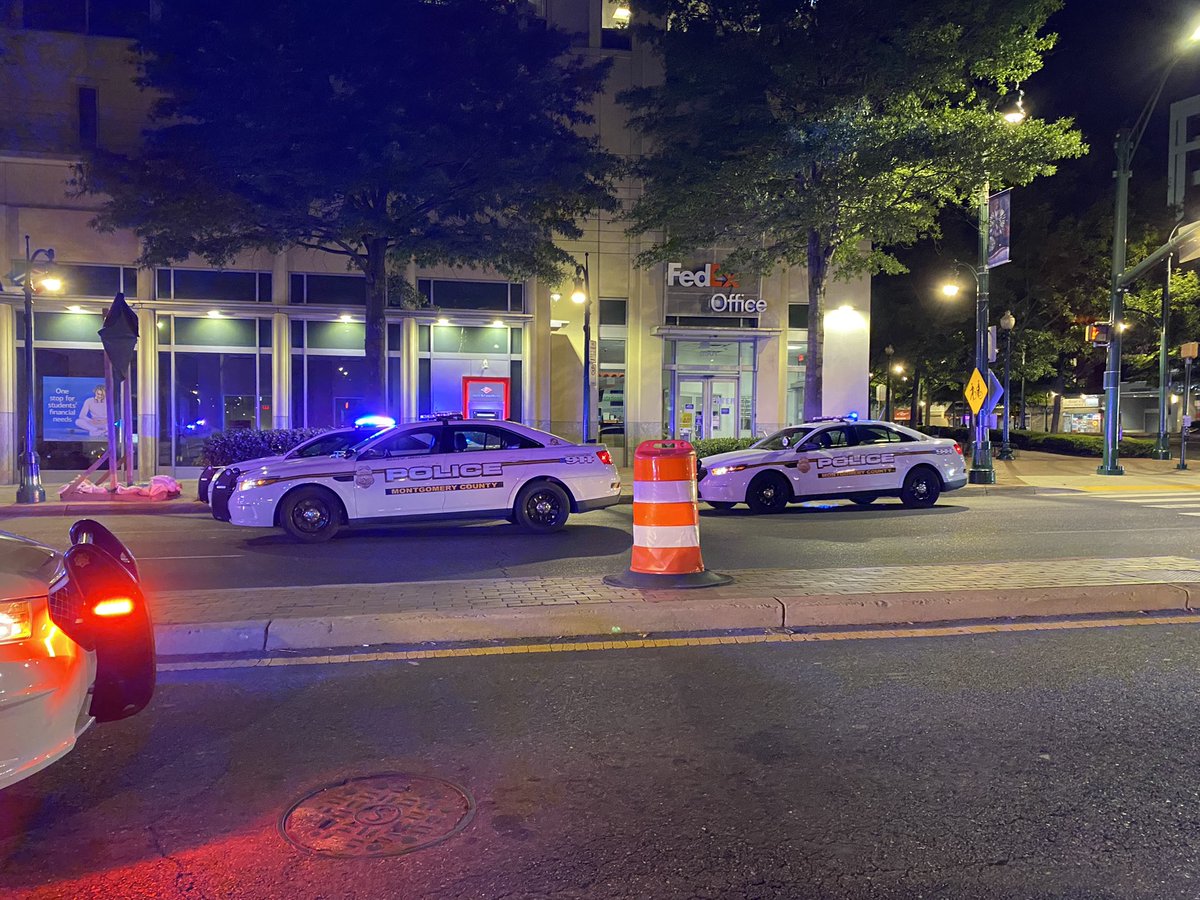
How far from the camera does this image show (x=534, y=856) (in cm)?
307

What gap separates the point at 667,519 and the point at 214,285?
18315mm

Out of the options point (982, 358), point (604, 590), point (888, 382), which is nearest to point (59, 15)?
point (604, 590)

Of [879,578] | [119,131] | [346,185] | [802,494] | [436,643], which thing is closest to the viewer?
[436,643]

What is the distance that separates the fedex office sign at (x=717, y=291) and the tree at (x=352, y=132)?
7.55 m

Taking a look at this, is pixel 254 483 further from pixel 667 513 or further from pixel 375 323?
pixel 375 323

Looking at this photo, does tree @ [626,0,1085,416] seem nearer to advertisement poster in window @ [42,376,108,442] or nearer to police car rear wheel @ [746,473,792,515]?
police car rear wheel @ [746,473,792,515]

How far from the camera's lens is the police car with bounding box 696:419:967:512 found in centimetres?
1338

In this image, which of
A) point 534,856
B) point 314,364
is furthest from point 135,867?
point 314,364

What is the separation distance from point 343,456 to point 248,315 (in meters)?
12.5

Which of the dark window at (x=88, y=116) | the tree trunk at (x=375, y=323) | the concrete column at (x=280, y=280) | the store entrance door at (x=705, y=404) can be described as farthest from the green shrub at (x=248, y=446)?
the store entrance door at (x=705, y=404)

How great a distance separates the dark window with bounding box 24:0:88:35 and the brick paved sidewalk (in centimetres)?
2077

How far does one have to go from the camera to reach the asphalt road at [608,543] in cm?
852

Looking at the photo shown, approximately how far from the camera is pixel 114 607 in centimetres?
333

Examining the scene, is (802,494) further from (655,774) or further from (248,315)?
(248,315)
